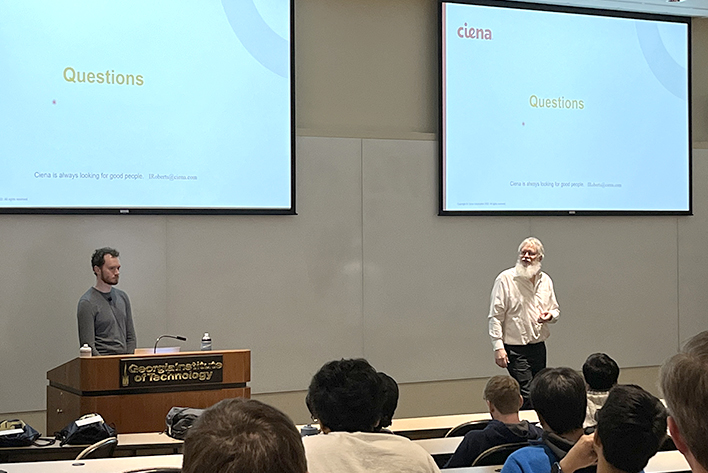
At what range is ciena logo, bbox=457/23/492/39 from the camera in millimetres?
6812

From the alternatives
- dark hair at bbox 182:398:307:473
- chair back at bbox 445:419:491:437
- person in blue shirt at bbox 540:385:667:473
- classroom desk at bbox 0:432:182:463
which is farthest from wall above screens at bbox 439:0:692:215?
dark hair at bbox 182:398:307:473

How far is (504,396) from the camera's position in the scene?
10.9ft

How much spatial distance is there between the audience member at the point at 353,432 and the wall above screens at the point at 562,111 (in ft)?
14.8

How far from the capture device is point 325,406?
7.77 ft

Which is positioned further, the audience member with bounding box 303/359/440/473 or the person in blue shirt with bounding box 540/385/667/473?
the audience member with bounding box 303/359/440/473

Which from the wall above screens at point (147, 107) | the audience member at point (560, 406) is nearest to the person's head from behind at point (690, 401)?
the audience member at point (560, 406)

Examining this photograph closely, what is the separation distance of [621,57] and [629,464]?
6.04 m

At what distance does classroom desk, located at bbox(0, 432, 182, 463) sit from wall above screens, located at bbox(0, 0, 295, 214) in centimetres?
252

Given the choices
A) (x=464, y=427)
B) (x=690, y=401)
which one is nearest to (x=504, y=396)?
(x=464, y=427)

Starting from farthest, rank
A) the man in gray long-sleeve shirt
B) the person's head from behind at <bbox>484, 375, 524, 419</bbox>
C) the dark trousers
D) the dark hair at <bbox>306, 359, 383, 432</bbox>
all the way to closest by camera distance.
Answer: the dark trousers → the man in gray long-sleeve shirt → the person's head from behind at <bbox>484, 375, 524, 419</bbox> → the dark hair at <bbox>306, 359, 383, 432</bbox>

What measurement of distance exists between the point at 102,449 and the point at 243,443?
8.25ft

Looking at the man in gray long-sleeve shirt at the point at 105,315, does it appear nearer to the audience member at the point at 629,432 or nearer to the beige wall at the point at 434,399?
the beige wall at the point at 434,399

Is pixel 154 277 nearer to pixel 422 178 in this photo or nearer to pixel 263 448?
pixel 422 178

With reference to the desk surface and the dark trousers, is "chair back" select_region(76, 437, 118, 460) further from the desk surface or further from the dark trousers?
the dark trousers
